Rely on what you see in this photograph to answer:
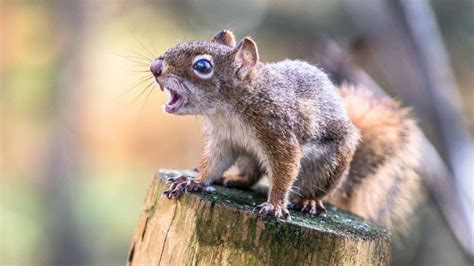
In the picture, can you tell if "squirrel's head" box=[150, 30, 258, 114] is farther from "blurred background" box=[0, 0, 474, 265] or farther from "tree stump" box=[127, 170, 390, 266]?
"blurred background" box=[0, 0, 474, 265]

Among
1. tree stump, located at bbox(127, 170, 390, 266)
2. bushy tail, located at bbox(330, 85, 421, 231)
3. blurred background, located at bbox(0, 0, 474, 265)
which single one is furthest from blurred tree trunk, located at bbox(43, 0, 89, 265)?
tree stump, located at bbox(127, 170, 390, 266)

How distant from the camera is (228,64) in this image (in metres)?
2.12

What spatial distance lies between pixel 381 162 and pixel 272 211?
3.44 feet

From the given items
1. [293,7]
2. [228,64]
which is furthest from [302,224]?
[293,7]

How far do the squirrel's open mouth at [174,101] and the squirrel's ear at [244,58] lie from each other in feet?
0.70

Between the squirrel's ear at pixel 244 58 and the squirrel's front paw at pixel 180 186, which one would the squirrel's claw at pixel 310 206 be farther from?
the squirrel's ear at pixel 244 58

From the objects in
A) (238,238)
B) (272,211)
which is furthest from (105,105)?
(238,238)

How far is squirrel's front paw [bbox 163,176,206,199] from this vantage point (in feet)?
6.13

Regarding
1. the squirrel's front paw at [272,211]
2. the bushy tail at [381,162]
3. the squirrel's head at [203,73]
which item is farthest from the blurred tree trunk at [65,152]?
the squirrel's front paw at [272,211]

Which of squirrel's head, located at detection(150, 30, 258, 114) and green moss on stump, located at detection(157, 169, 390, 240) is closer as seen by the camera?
green moss on stump, located at detection(157, 169, 390, 240)

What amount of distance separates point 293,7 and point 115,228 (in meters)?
3.57

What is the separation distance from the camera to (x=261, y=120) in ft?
6.93

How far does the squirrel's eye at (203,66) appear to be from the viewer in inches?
81.0

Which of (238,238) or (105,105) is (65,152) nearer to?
(105,105)
